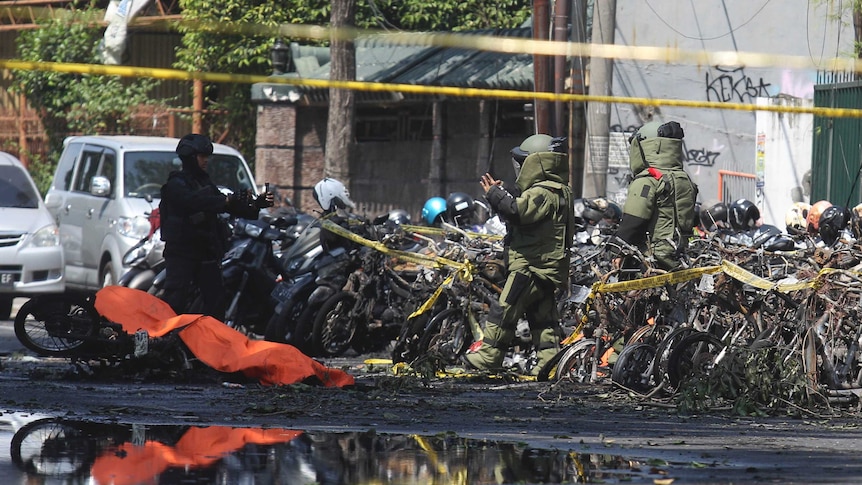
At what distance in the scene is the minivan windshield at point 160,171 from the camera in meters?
16.0

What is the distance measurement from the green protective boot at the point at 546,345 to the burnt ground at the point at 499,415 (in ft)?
0.76

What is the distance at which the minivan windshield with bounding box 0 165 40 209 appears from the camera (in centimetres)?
1608

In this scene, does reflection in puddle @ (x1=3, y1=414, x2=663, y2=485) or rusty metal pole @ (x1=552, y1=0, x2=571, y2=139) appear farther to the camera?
rusty metal pole @ (x1=552, y1=0, x2=571, y2=139)

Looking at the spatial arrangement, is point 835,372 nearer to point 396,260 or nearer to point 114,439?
point 114,439

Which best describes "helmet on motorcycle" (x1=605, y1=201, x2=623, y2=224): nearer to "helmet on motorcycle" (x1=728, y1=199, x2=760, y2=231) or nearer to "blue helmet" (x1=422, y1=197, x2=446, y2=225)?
"helmet on motorcycle" (x1=728, y1=199, x2=760, y2=231)

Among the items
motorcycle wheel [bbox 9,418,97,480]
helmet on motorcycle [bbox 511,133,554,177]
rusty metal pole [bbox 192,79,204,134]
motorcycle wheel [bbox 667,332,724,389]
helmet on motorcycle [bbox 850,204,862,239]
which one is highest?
rusty metal pole [bbox 192,79,204,134]

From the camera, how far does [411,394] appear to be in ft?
32.2

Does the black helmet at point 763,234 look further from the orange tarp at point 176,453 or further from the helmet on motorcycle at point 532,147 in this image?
the orange tarp at point 176,453

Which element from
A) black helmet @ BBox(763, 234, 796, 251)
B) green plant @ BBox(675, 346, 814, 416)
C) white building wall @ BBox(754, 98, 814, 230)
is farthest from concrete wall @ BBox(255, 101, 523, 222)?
green plant @ BBox(675, 346, 814, 416)

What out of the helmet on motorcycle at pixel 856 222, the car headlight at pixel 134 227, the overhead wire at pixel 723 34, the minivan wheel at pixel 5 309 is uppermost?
the overhead wire at pixel 723 34

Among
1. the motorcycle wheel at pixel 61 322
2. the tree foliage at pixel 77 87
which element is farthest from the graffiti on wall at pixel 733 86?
the tree foliage at pixel 77 87

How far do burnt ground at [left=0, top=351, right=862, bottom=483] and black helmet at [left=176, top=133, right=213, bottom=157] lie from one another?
1800 millimetres

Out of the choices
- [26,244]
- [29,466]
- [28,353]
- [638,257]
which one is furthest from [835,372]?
[26,244]

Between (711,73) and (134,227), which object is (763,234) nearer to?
(134,227)
